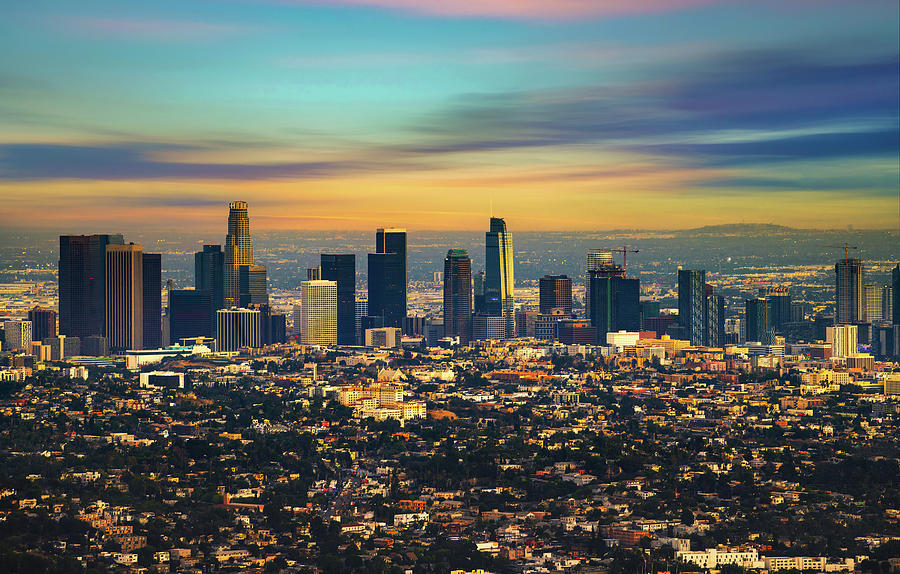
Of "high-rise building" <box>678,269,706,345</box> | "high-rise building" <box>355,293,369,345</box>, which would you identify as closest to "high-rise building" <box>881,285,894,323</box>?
"high-rise building" <box>678,269,706,345</box>

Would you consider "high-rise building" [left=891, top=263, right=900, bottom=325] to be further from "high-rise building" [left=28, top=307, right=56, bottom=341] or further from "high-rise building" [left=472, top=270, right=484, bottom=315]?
"high-rise building" [left=28, top=307, right=56, bottom=341]

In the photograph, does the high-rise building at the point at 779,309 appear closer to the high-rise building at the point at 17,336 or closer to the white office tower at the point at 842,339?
the white office tower at the point at 842,339

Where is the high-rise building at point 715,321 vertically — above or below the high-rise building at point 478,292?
below

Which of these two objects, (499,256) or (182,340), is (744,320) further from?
(182,340)

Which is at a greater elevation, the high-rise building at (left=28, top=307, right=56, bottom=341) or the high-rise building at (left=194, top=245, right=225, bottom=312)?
the high-rise building at (left=194, top=245, right=225, bottom=312)

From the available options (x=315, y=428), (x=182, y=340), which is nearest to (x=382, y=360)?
(x=182, y=340)

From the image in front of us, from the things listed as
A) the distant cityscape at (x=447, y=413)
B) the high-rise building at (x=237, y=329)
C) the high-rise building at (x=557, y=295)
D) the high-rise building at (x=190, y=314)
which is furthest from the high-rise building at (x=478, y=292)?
the high-rise building at (x=190, y=314)
